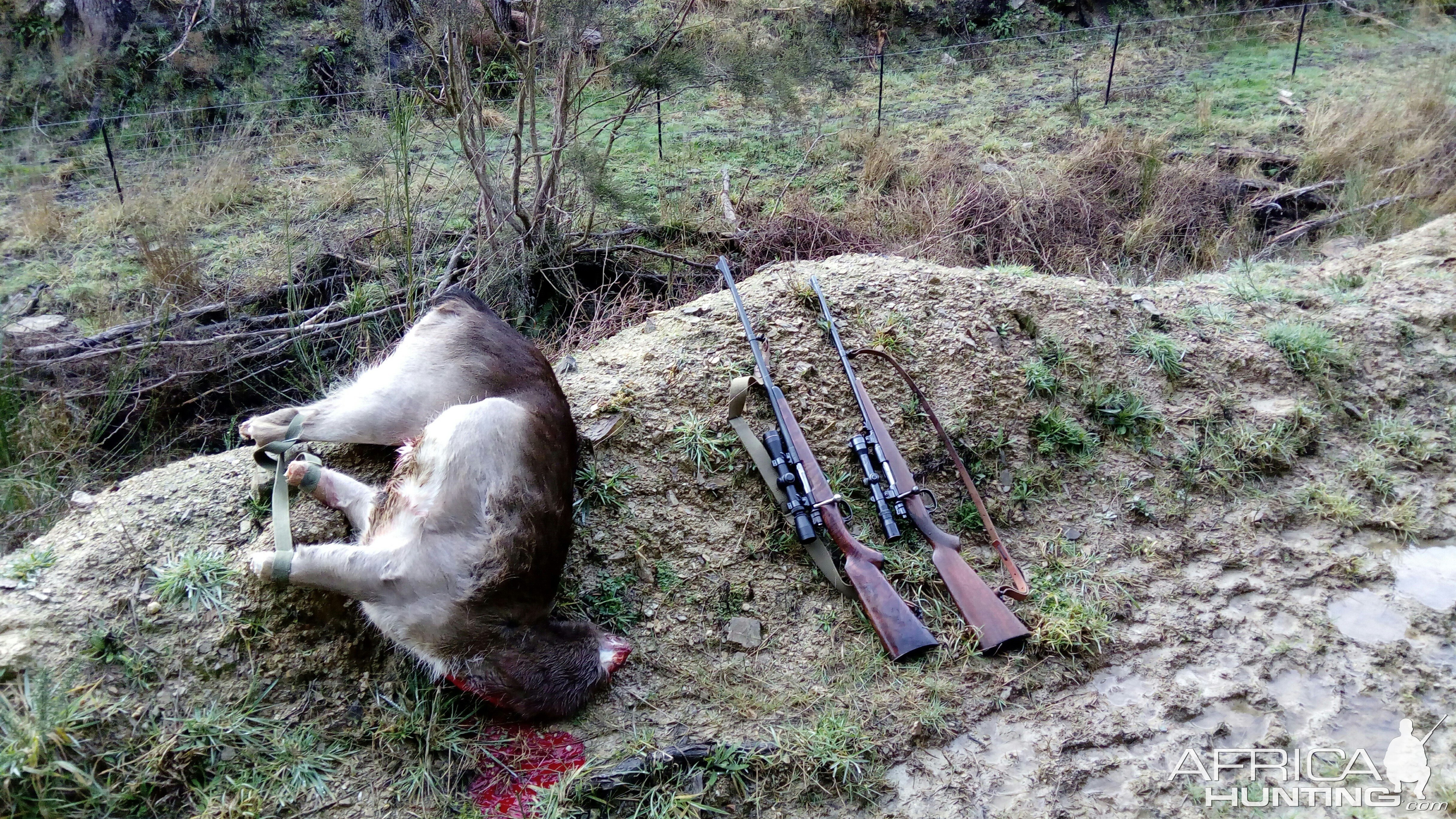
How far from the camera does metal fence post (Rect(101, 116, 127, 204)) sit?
8.63 meters

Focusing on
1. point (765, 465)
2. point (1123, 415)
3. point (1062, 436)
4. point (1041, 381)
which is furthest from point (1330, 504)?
point (765, 465)

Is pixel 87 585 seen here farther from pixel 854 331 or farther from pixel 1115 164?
pixel 1115 164

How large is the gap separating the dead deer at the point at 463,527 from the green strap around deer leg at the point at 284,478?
27 millimetres

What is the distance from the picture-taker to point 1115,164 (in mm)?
10023

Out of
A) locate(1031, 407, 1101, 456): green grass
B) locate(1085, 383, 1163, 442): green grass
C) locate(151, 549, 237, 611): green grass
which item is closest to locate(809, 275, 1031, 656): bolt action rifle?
locate(1031, 407, 1101, 456): green grass

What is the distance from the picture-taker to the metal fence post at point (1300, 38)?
12.6 meters

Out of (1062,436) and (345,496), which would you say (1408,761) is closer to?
(1062,436)

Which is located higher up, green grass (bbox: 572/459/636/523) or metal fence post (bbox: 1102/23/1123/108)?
metal fence post (bbox: 1102/23/1123/108)

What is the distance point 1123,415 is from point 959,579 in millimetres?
1722

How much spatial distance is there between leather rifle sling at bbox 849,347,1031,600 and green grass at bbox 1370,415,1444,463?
2.54m

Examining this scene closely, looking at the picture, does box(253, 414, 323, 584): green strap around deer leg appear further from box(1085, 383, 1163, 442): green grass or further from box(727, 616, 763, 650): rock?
box(1085, 383, 1163, 442): green grass

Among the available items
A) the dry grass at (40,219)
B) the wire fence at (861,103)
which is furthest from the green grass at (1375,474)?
the dry grass at (40,219)

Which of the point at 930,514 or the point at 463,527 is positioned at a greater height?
the point at 463,527

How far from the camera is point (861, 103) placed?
1227 centimetres
